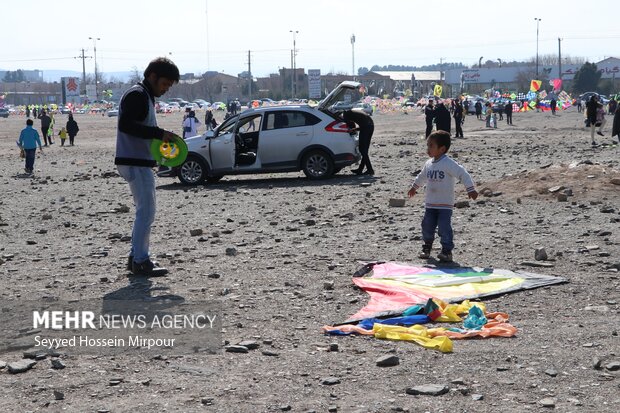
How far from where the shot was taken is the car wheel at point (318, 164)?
71.5ft

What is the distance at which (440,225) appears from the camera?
1058cm

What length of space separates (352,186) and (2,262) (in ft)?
33.4

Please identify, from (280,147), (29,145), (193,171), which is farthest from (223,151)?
(29,145)

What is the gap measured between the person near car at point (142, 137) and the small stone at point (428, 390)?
4.35 meters

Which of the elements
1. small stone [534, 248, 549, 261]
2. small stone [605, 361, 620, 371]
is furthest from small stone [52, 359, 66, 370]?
small stone [534, 248, 549, 261]

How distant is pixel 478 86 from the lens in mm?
174125

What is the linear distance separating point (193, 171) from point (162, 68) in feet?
41.3

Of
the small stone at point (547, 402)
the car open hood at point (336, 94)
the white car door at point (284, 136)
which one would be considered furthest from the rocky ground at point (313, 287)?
the car open hood at point (336, 94)

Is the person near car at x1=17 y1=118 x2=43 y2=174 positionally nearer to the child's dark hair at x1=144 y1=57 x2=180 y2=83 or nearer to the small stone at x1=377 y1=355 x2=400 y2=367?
the child's dark hair at x1=144 y1=57 x2=180 y2=83

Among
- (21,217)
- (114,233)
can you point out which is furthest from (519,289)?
(21,217)

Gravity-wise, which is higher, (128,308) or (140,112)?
(140,112)

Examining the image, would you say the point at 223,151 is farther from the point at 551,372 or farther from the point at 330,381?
the point at 551,372

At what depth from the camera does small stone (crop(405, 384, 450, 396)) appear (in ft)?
18.9

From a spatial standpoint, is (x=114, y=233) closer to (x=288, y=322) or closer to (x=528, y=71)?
(x=288, y=322)
